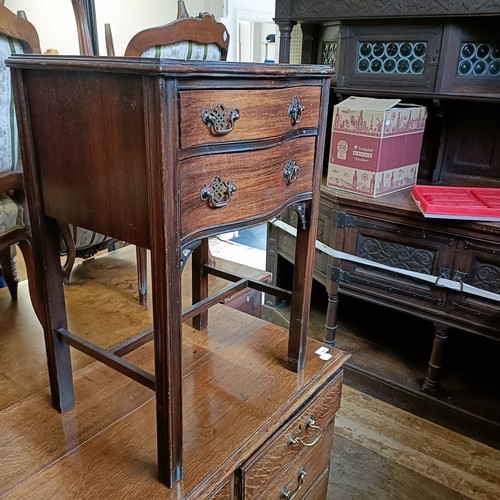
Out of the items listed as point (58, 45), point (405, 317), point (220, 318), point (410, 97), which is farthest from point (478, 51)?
point (58, 45)

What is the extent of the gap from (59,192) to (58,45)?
2.95m

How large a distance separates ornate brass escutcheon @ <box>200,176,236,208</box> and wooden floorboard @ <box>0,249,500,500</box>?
0.48 m

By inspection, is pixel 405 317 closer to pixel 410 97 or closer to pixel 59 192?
pixel 410 97

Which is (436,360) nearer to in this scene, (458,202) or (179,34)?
(458,202)

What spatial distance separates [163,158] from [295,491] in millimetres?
855

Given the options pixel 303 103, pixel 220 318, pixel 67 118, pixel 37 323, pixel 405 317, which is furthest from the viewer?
pixel 405 317

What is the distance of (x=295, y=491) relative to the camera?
1.13 meters

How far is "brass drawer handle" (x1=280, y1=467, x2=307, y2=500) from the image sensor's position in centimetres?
107

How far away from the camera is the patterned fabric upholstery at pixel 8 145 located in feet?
3.91

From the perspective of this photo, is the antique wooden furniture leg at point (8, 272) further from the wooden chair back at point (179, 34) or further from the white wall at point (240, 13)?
the white wall at point (240, 13)

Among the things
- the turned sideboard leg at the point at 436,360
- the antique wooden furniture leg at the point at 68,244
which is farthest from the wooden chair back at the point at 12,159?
the turned sideboard leg at the point at 436,360

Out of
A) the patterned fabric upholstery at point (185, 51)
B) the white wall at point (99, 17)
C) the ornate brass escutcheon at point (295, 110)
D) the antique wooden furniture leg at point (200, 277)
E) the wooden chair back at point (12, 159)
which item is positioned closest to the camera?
the ornate brass escutcheon at point (295, 110)

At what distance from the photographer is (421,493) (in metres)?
→ 1.46

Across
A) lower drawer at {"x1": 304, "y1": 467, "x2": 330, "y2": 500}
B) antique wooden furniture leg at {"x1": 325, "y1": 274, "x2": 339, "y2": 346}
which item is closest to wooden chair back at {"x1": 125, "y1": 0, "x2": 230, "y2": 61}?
antique wooden furniture leg at {"x1": 325, "y1": 274, "x2": 339, "y2": 346}
